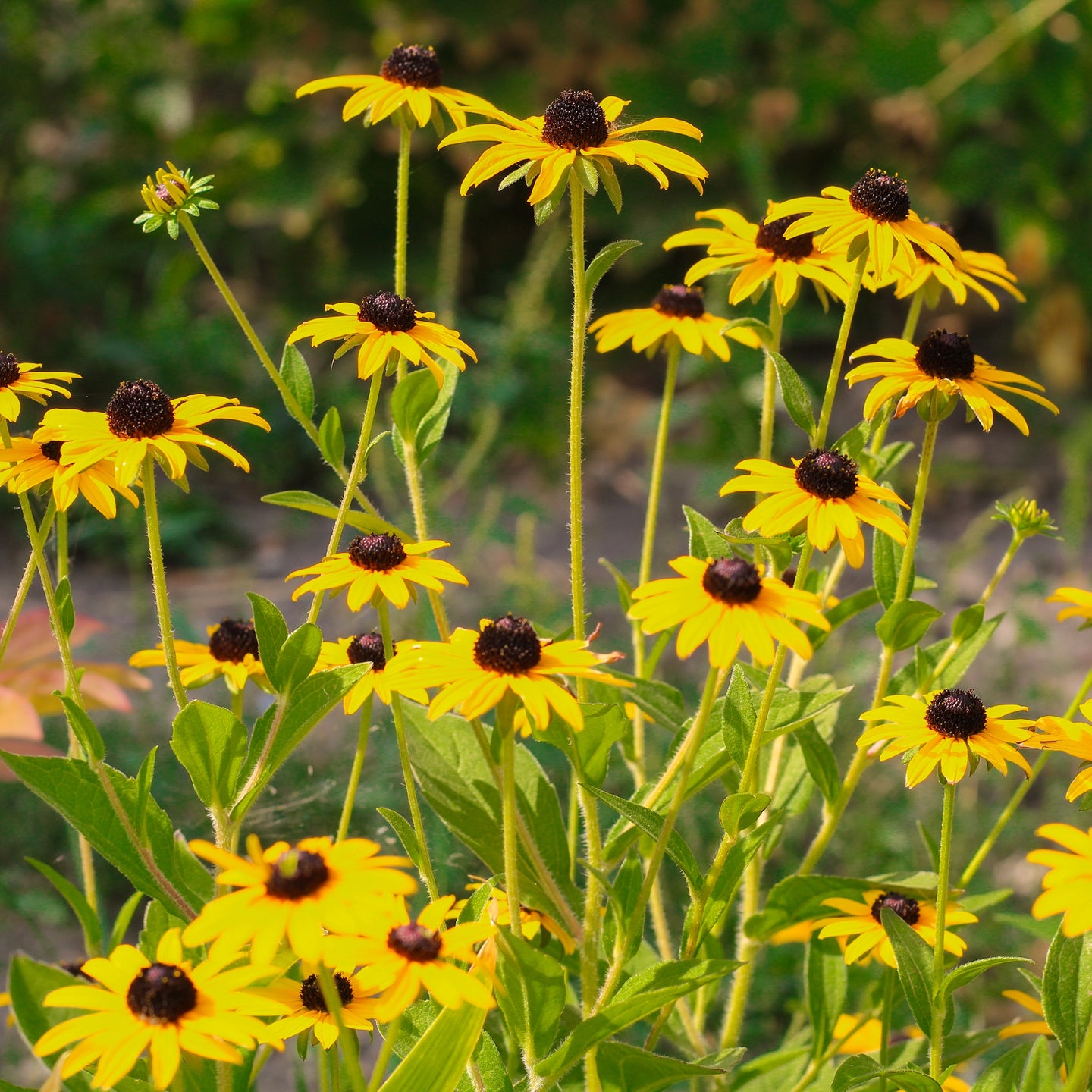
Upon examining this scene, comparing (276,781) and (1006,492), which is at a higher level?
(1006,492)

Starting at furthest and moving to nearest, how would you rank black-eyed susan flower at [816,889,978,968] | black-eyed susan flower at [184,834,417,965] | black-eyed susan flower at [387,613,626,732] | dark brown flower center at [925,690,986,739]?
black-eyed susan flower at [816,889,978,968]
dark brown flower center at [925,690,986,739]
black-eyed susan flower at [387,613,626,732]
black-eyed susan flower at [184,834,417,965]

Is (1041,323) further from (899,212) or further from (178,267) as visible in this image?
(899,212)

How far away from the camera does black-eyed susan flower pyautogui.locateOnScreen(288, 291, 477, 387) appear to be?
942 mm

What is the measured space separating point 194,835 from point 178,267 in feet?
7.26

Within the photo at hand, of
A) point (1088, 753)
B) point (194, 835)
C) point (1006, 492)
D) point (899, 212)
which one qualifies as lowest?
point (194, 835)

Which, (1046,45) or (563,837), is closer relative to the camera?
(563,837)

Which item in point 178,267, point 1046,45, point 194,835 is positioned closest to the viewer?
point 194,835

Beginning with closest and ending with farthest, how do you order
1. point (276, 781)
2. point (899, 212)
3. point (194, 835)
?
point (899, 212)
point (194, 835)
point (276, 781)

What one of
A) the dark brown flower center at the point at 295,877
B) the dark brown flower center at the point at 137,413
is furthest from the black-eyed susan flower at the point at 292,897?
the dark brown flower center at the point at 137,413

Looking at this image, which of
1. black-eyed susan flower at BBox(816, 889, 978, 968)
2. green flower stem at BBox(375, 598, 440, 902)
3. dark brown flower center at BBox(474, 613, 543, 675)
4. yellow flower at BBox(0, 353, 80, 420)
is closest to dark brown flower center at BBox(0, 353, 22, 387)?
yellow flower at BBox(0, 353, 80, 420)

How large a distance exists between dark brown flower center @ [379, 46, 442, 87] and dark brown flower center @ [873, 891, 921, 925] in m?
0.78

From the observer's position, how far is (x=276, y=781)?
1.85 meters

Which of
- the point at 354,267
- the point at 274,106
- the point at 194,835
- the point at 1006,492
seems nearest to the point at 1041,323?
the point at 1006,492

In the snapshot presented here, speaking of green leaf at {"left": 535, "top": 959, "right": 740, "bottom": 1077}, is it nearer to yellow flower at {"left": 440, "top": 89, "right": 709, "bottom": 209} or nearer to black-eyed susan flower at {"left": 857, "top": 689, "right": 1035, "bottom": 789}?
black-eyed susan flower at {"left": 857, "top": 689, "right": 1035, "bottom": 789}
